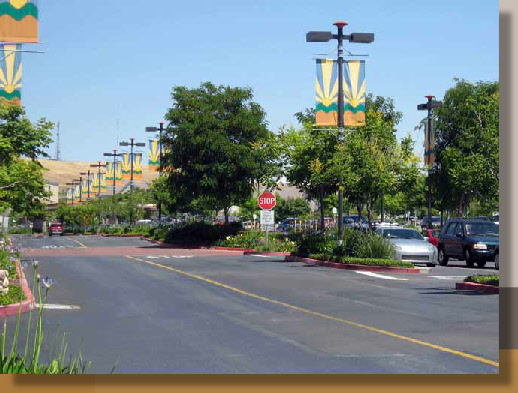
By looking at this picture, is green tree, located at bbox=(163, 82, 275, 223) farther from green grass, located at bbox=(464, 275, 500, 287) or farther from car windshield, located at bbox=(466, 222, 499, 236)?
green grass, located at bbox=(464, 275, 500, 287)

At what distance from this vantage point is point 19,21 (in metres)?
18.6

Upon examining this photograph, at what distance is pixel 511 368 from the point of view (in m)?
7.73

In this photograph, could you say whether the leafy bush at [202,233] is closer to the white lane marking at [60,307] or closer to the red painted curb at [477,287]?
the red painted curb at [477,287]

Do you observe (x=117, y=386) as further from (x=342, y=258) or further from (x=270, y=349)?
(x=342, y=258)

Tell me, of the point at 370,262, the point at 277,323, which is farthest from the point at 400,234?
the point at 277,323

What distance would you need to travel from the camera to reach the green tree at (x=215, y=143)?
181 feet

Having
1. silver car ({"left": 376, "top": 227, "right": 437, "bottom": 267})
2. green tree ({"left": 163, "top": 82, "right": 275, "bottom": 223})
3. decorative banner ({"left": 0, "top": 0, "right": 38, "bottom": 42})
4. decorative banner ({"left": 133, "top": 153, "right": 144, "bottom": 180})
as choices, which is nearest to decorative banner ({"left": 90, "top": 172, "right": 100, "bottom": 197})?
decorative banner ({"left": 133, "top": 153, "right": 144, "bottom": 180})

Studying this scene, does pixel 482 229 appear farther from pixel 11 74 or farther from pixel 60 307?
pixel 60 307

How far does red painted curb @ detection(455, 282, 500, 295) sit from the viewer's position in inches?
814

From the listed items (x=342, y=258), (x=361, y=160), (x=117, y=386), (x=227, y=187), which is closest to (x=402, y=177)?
(x=361, y=160)

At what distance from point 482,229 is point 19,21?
20.8 meters

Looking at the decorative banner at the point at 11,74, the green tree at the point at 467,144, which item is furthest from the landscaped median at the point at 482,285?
the green tree at the point at 467,144

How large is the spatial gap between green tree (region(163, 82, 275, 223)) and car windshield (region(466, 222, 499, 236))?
2256 cm

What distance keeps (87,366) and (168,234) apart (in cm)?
5257
